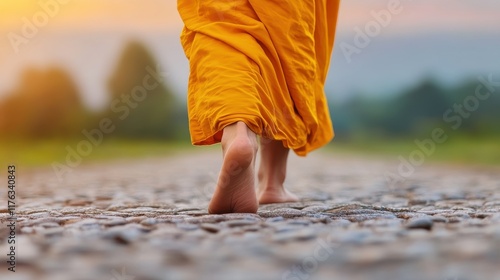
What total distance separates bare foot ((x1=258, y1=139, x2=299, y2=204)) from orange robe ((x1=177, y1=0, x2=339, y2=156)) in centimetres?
36

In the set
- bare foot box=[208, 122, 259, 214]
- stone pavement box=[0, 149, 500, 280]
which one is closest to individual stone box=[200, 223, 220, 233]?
stone pavement box=[0, 149, 500, 280]

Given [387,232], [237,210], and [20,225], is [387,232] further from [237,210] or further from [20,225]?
[20,225]

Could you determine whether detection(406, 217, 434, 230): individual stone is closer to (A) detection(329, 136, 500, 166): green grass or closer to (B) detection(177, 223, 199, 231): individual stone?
(B) detection(177, 223, 199, 231): individual stone

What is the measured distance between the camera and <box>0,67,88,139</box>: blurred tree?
650 inches

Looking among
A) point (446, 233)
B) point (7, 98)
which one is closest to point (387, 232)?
point (446, 233)

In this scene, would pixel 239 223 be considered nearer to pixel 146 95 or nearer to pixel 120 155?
pixel 120 155

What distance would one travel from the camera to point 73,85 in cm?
1872

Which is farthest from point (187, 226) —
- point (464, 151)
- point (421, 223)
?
point (464, 151)

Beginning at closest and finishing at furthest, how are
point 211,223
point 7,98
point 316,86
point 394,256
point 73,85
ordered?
1. point 394,256
2. point 211,223
3. point 316,86
4. point 7,98
5. point 73,85

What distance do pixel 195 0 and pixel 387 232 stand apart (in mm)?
1442

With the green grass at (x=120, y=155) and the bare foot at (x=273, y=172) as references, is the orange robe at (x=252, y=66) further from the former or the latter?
the green grass at (x=120, y=155)

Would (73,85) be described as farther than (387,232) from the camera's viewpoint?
Yes

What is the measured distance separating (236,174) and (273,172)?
1023mm

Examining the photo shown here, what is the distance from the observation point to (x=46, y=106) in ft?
59.2
